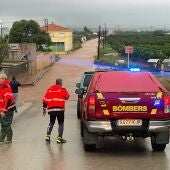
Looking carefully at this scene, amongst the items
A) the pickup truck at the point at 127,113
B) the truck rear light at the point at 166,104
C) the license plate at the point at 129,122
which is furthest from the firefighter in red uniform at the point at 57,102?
the truck rear light at the point at 166,104

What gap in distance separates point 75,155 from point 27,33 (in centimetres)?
9360

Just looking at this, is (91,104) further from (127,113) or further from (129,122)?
(129,122)

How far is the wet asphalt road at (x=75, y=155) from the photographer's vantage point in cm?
1089

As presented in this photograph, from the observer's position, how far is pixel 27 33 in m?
105

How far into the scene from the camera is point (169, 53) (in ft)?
278

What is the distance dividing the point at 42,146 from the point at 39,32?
92551mm

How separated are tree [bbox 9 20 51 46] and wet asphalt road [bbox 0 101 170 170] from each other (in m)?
85.7

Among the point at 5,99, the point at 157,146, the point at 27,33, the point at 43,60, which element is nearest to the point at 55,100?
the point at 5,99

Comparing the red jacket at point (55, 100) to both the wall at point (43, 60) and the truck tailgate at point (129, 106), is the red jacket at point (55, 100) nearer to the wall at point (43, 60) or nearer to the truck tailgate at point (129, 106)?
the truck tailgate at point (129, 106)

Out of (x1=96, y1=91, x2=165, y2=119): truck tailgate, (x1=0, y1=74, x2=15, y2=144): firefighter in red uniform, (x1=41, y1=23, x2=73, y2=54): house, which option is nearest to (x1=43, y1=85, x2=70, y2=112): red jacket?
(x1=0, y1=74, x2=15, y2=144): firefighter in red uniform

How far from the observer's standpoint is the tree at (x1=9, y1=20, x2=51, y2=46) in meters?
101

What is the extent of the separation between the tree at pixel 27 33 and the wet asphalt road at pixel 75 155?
8569cm

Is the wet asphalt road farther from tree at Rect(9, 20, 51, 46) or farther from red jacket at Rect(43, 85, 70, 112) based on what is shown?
tree at Rect(9, 20, 51, 46)

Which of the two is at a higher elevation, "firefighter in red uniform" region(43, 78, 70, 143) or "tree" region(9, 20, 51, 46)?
"firefighter in red uniform" region(43, 78, 70, 143)
